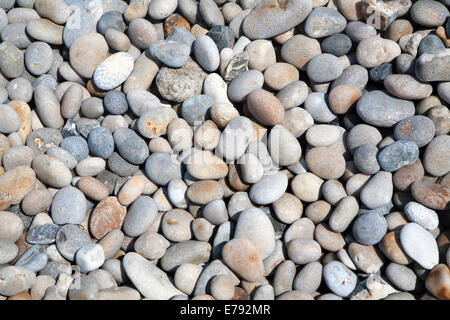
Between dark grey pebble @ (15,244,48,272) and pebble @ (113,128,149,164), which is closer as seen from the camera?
dark grey pebble @ (15,244,48,272)

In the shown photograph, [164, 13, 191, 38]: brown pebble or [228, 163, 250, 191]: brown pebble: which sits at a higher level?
[164, 13, 191, 38]: brown pebble

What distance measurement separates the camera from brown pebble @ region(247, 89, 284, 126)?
1.62 m

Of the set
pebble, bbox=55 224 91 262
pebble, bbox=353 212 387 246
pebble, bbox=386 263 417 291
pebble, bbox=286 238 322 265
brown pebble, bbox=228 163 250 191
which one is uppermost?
brown pebble, bbox=228 163 250 191

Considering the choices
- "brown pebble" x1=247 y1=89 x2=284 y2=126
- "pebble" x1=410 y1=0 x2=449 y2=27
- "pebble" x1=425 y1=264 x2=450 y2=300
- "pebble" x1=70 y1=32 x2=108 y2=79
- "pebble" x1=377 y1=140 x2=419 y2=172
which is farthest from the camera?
"pebble" x1=70 y1=32 x2=108 y2=79

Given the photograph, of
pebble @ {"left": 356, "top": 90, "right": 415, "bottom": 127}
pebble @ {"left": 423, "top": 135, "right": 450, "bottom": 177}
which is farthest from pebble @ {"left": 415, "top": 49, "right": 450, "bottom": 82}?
pebble @ {"left": 423, "top": 135, "right": 450, "bottom": 177}

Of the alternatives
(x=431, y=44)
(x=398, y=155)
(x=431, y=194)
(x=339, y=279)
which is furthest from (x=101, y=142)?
(x=431, y=44)

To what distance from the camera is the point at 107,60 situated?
180cm

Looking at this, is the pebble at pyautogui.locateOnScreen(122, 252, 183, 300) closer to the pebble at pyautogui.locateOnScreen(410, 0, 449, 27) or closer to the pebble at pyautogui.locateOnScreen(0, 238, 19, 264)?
the pebble at pyautogui.locateOnScreen(0, 238, 19, 264)

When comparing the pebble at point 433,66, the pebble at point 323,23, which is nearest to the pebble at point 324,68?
the pebble at point 323,23

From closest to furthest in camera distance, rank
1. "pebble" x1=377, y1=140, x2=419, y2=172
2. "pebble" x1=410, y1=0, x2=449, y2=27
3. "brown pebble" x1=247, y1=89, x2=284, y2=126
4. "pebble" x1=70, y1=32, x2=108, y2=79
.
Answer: "pebble" x1=377, y1=140, x2=419, y2=172 < "brown pebble" x1=247, y1=89, x2=284, y2=126 < "pebble" x1=410, y1=0, x2=449, y2=27 < "pebble" x1=70, y1=32, x2=108, y2=79

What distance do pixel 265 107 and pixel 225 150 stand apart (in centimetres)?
23
